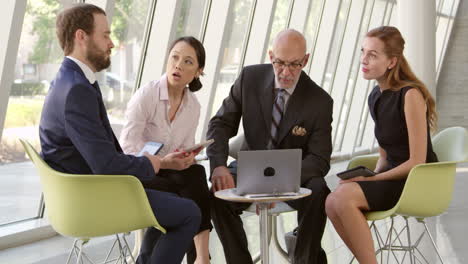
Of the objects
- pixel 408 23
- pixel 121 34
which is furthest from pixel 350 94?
pixel 121 34

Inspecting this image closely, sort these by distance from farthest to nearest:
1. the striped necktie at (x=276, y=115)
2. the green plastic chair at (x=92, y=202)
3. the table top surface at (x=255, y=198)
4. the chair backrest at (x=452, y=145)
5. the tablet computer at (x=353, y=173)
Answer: the chair backrest at (x=452, y=145) < the striped necktie at (x=276, y=115) < the tablet computer at (x=353, y=173) < the table top surface at (x=255, y=198) < the green plastic chair at (x=92, y=202)

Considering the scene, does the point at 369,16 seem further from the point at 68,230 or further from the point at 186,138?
the point at 68,230

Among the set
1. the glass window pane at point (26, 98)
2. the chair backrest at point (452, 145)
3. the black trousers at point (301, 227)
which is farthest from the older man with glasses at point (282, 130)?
the glass window pane at point (26, 98)

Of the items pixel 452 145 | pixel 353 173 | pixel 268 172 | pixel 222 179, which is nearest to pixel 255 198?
pixel 268 172

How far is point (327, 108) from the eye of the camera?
407 cm

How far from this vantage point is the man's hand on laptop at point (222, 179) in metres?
3.73

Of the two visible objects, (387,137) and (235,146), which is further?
(235,146)

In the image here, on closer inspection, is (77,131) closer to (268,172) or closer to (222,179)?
(268,172)

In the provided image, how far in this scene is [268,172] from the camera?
3207 millimetres

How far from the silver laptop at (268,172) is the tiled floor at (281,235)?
1.66 m

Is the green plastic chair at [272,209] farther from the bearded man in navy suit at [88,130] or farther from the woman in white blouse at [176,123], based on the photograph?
the bearded man in navy suit at [88,130]

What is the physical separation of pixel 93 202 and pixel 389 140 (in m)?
1.77

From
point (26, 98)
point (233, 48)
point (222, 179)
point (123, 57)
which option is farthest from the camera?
point (233, 48)

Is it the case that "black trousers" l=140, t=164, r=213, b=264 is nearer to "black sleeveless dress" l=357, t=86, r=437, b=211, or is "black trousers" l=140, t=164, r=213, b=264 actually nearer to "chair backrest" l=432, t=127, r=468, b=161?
"black sleeveless dress" l=357, t=86, r=437, b=211
